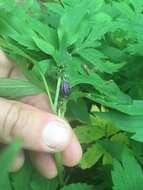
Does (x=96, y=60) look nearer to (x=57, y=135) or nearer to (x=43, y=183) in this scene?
(x=57, y=135)

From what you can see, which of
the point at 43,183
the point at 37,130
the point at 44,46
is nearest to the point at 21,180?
the point at 43,183

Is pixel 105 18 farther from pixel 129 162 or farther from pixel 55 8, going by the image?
pixel 129 162

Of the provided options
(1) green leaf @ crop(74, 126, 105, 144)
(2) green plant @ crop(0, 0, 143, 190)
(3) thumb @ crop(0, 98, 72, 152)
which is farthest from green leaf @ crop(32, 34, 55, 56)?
(1) green leaf @ crop(74, 126, 105, 144)

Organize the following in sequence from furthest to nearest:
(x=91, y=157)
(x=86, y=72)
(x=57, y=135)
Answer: (x=91, y=157), (x=86, y=72), (x=57, y=135)

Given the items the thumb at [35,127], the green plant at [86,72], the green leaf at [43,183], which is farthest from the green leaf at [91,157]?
the thumb at [35,127]

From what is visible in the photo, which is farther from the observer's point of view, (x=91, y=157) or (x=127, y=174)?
(x=91, y=157)

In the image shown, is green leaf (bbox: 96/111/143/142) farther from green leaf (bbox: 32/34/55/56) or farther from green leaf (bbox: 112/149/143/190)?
green leaf (bbox: 32/34/55/56)

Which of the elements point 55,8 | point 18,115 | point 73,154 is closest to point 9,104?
point 18,115
